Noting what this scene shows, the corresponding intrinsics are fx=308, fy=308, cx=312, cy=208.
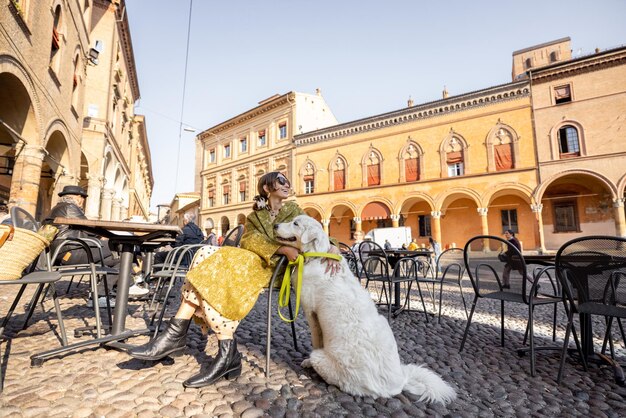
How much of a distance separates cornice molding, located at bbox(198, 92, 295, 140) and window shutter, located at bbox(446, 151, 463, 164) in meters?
13.8

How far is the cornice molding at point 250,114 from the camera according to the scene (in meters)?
26.9

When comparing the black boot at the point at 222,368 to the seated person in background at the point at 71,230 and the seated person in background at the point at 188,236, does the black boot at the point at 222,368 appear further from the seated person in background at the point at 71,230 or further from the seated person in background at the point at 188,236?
the seated person in background at the point at 188,236

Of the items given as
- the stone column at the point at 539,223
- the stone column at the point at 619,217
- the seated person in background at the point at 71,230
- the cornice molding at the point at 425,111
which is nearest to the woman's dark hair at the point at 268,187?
the seated person in background at the point at 71,230

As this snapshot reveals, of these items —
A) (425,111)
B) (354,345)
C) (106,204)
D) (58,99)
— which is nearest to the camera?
(354,345)

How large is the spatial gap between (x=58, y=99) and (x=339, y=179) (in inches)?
694

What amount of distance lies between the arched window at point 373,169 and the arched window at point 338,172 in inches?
80.0

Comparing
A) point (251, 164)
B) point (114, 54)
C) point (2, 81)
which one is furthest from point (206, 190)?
point (2, 81)

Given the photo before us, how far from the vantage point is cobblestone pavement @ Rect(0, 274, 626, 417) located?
1813mm

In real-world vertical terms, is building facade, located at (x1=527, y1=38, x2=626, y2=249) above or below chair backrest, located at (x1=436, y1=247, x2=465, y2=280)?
above

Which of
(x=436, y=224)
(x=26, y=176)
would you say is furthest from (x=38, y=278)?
(x=436, y=224)

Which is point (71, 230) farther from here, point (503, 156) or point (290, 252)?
point (503, 156)

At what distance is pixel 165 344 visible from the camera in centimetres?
218

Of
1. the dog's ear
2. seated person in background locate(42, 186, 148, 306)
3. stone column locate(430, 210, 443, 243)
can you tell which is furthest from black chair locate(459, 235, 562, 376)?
stone column locate(430, 210, 443, 243)

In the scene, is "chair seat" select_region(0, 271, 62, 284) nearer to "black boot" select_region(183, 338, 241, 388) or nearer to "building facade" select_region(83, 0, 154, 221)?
"black boot" select_region(183, 338, 241, 388)
